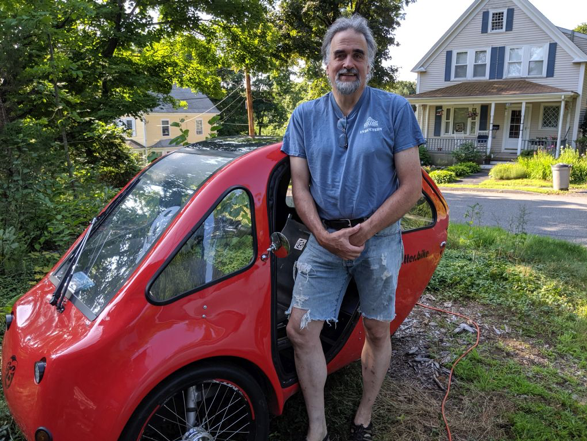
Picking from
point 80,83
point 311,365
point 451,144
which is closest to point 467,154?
point 451,144

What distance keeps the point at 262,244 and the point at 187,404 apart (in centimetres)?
82

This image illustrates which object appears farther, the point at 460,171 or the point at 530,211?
the point at 460,171

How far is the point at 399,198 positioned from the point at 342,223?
320 millimetres

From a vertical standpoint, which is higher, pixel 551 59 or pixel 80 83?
pixel 551 59

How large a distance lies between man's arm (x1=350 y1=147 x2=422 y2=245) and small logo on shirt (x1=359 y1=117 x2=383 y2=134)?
0.57 feet

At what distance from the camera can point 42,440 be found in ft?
5.64

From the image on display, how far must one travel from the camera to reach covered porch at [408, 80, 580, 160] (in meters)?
20.3

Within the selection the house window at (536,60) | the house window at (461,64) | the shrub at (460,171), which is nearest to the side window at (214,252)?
the shrub at (460,171)

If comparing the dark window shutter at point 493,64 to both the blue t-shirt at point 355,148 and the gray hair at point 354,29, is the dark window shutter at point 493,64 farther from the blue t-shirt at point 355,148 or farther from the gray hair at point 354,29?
the blue t-shirt at point 355,148

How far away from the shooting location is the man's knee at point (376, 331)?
7.99ft

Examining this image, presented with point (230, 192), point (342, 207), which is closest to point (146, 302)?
point (230, 192)

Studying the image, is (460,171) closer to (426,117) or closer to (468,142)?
(468,142)

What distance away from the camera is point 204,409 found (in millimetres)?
2086

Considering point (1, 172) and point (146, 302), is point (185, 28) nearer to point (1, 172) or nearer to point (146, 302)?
point (1, 172)
